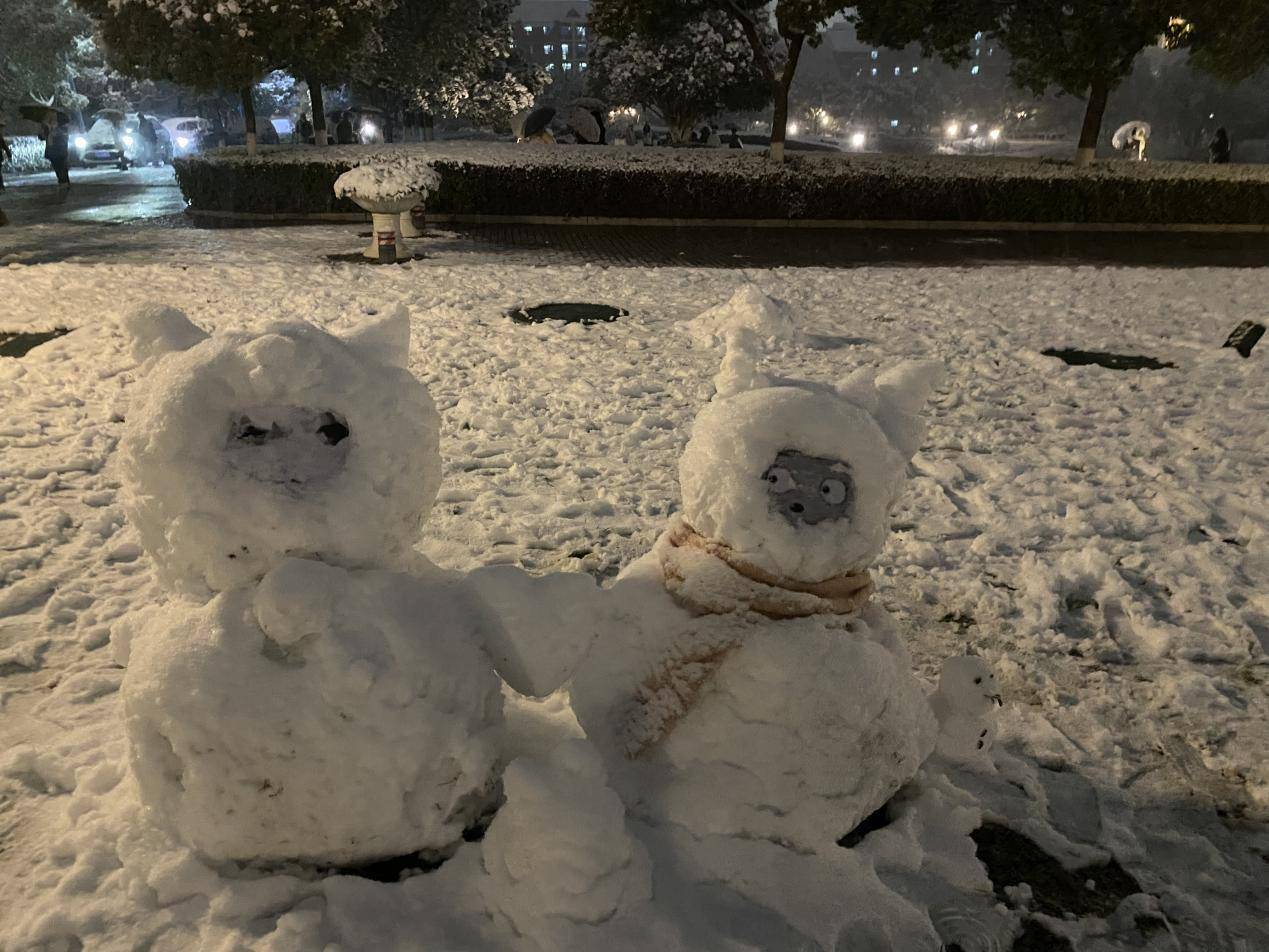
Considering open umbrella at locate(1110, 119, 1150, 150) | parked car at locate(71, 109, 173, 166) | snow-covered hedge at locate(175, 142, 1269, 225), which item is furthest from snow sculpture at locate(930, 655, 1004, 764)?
parked car at locate(71, 109, 173, 166)

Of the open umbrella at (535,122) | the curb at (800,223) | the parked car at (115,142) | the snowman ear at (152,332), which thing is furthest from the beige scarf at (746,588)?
the parked car at (115,142)

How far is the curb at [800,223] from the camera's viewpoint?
15.4m

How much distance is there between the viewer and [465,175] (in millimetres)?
15367

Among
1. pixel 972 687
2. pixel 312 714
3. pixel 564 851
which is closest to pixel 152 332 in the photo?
pixel 312 714

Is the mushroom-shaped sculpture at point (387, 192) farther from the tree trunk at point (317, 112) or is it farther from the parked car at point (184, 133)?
the parked car at point (184, 133)

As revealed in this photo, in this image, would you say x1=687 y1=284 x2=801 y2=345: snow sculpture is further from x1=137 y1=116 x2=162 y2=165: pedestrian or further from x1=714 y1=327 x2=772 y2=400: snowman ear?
x1=137 y1=116 x2=162 y2=165: pedestrian

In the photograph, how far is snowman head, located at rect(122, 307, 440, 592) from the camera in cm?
183

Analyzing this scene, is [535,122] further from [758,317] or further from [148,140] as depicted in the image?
[758,317]

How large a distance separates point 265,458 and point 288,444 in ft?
0.19

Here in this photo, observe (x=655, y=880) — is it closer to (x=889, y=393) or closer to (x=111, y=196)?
(x=889, y=393)

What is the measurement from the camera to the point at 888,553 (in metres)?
4.03

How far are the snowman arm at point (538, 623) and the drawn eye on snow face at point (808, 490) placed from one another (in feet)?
1.53

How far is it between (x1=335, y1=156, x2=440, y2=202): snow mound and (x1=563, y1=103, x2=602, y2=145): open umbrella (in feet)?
59.6

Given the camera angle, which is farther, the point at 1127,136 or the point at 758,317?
the point at 1127,136
